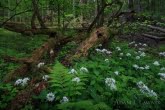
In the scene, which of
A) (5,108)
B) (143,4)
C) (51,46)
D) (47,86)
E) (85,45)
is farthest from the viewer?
(143,4)

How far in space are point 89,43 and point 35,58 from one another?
1.96 meters

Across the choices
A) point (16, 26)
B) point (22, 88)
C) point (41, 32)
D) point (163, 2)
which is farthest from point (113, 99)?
point (163, 2)

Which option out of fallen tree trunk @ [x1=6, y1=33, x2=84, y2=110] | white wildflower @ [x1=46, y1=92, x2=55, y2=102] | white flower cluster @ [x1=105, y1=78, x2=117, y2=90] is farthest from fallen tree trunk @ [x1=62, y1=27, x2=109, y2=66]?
white wildflower @ [x1=46, y1=92, x2=55, y2=102]

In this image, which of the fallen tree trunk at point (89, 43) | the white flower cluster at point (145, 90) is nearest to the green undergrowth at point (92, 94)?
the white flower cluster at point (145, 90)

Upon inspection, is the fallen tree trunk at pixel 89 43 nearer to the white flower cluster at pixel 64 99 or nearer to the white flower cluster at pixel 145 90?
the white flower cluster at pixel 145 90

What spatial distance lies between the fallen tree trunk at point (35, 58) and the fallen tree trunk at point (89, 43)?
0.71 metres

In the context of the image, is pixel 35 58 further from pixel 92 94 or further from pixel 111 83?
pixel 92 94

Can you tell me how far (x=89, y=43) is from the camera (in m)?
8.43

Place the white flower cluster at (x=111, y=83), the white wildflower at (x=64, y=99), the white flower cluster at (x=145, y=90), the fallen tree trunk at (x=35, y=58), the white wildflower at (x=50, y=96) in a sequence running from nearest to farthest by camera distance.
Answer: the white wildflower at (x=64, y=99) → the white wildflower at (x=50, y=96) → the white flower cluster at (x=111, y=83) → the white flower cluster at (x=145, y=90) → the fallen tree trunk at (x=35, y=58)

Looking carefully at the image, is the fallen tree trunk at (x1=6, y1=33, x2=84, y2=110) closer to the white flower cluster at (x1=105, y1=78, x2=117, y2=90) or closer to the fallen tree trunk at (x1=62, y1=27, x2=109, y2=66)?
the white flower cluster at (x1=105, y1=78, x2=117, y2=90)

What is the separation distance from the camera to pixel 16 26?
36.3 ft

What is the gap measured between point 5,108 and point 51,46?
446 centimetres

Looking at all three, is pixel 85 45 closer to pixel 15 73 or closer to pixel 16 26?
pixel 15 73

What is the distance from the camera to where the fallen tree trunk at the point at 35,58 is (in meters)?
5.90
